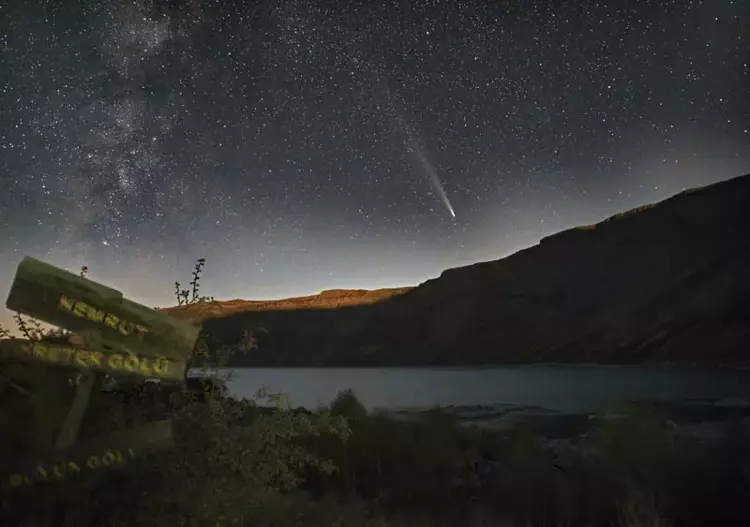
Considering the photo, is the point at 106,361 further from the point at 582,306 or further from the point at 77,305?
the point at 582,306

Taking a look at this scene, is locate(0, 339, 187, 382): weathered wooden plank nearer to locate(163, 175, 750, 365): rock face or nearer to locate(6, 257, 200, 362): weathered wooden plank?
locate(6, 257, 200, 362): weathered wooden plank

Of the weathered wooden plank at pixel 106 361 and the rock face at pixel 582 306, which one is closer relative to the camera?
the weathered wooden plank at pixel 106 361

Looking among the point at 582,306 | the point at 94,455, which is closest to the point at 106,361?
the point at 94,455

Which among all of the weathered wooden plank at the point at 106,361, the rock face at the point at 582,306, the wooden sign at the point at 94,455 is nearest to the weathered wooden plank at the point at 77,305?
the weathered wooden plank at the point at 106,361

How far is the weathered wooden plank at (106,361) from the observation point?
8.79ft

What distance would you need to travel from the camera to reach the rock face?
7219 centimetres

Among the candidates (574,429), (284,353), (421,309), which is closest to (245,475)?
(574,429)

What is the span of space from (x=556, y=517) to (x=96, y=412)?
7.92 m

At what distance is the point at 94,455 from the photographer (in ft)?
9.07

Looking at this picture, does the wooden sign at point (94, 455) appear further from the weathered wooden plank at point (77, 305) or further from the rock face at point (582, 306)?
the rock face at point (582, 306)

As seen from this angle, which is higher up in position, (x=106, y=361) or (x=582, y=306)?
(x=582, y=306)

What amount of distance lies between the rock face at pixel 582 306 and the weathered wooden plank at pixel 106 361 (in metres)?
59.2

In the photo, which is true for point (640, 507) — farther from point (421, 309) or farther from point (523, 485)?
point (421, 309)

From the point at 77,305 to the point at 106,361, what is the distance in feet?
0.90
